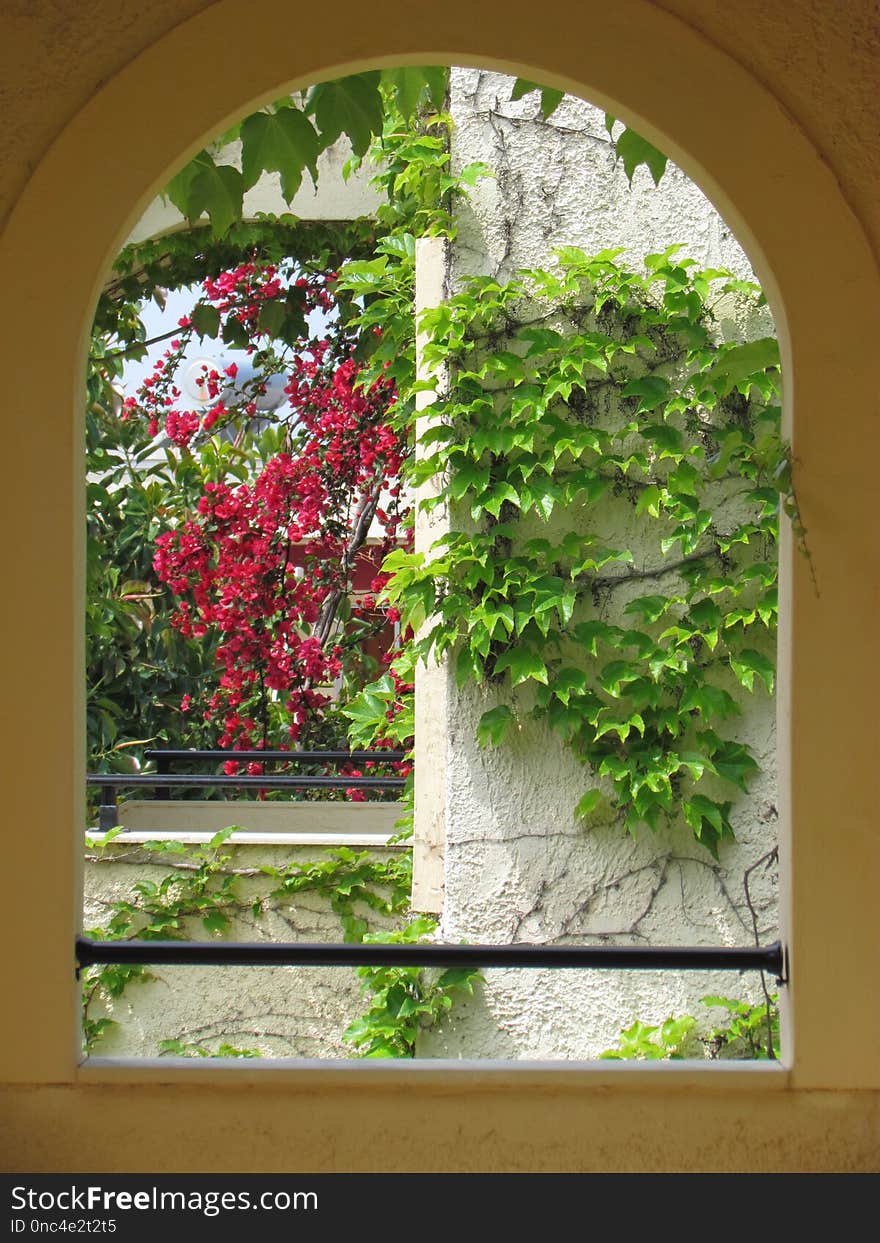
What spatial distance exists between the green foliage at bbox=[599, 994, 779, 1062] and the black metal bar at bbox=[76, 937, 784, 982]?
1.52 m

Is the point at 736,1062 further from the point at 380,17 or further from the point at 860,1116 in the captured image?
the point at 380,17

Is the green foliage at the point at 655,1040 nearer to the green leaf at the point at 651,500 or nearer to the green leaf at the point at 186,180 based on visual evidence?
the green leaf at the point at 651,500

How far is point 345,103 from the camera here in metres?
2.15

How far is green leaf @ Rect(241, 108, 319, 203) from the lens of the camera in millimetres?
2137

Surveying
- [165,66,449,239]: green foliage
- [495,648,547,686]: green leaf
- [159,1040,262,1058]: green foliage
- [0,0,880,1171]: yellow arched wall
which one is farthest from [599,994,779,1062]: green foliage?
[165,66,449,239]: green foliage

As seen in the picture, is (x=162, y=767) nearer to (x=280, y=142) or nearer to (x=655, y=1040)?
(x=655, y=1040)

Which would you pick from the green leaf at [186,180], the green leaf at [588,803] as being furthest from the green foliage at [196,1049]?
the green leaf at [186,180]

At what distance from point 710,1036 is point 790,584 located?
1.90 metres

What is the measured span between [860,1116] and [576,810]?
1.57 meters

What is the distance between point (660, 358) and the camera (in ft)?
11.1

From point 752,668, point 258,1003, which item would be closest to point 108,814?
point 258,1003

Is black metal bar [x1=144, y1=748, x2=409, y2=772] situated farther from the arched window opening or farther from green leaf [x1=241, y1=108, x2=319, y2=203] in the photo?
green leaf [x1=241, y1=108, x2=319, y2=203]

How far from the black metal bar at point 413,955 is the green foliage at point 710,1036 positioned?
1523 millimetres

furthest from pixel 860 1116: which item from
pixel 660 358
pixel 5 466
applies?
pixel 660 358
